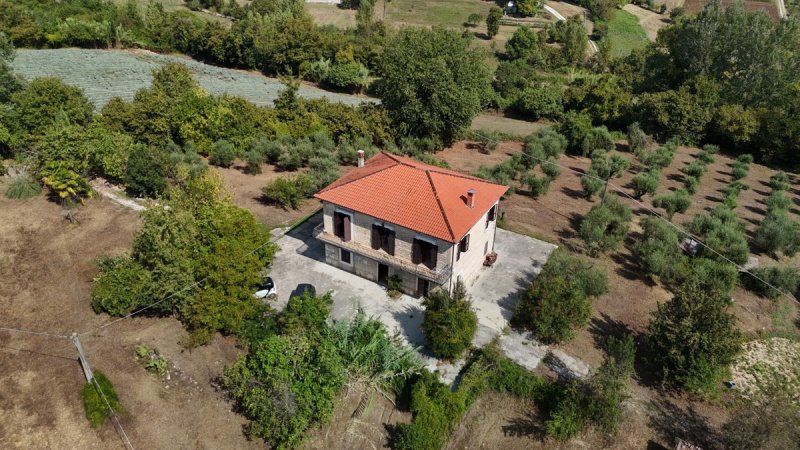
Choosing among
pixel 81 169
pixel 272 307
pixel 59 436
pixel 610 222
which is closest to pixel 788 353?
pixel 610 222

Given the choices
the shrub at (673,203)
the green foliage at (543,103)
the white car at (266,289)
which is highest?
the white car at (266,289)

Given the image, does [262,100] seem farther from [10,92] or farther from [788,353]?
[788,353]

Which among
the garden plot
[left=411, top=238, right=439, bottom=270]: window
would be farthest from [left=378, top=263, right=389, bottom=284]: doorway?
the garden plot

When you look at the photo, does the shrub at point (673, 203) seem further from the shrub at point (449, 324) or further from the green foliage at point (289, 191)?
the green foliage at point (289, 191)

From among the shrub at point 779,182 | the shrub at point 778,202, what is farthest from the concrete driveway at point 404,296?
the shrub at point 779,182

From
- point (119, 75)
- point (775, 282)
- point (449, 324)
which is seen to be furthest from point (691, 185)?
point (119, 75)

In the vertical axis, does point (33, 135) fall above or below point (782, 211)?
above
